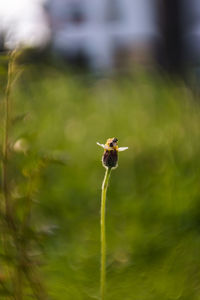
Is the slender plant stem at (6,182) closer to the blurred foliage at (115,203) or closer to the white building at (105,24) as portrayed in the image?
the blurred foliage at (115,203)

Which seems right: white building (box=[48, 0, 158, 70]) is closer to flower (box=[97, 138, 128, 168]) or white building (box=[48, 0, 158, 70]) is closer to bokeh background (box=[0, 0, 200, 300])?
bokeh background (box=[0, 0, 200, 300])

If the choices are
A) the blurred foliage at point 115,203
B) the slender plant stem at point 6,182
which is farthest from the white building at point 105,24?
the slender plant stem at point 6,182

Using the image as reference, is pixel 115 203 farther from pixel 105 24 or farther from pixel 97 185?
pixel 105 24

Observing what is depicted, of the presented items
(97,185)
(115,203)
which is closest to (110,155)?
(115,203)

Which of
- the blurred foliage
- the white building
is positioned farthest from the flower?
the white building

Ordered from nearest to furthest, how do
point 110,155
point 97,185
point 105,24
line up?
point 110,155 → point 97,185 → point 105,24

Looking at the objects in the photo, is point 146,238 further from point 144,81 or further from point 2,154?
point 144,81

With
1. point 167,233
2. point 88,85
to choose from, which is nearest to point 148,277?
point 167,233

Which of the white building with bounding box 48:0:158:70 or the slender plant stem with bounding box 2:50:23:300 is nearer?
the slender plant stem with bounding box 2:50:23:300
